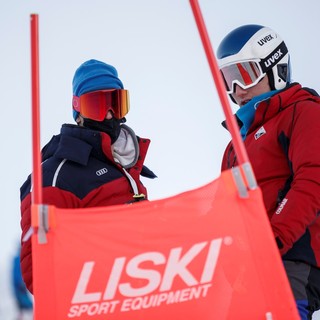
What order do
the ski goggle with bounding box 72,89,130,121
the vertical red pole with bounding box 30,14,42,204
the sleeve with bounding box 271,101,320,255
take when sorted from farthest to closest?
the ski goggle with bounding box 72,89,130,121 → the sleeve with bounding box 271,101,320,255 → the vertical red pole with bounding box 30,14,42,204

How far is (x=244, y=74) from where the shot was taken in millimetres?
3568

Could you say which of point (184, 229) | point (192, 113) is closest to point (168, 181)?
point (192, 113)

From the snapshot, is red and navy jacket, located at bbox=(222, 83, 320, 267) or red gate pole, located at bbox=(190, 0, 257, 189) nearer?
red gate pole, located at bbox=(190, 0, 257, 189)

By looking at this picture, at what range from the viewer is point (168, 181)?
5836 mm

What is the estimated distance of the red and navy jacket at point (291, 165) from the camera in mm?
2984

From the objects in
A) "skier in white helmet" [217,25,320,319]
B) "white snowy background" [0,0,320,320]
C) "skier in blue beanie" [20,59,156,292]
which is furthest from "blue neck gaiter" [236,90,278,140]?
"white snowy background" [0,0,320,320]

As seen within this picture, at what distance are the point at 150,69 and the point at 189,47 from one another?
463mm

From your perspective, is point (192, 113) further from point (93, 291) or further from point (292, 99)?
point (93, 291)

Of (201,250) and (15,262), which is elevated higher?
(201,250)

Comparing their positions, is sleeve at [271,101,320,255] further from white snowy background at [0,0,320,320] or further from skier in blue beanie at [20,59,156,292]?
white snowy background at [0,0,320,320]

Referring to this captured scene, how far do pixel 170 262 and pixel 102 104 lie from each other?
5.51 ft

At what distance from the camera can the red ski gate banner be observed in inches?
85.7

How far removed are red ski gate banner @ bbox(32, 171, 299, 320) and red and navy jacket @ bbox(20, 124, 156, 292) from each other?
113cm

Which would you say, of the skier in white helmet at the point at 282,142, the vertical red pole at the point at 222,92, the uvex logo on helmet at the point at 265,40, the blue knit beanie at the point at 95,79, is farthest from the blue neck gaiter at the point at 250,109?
the vertical red pole at the point at 222,92
